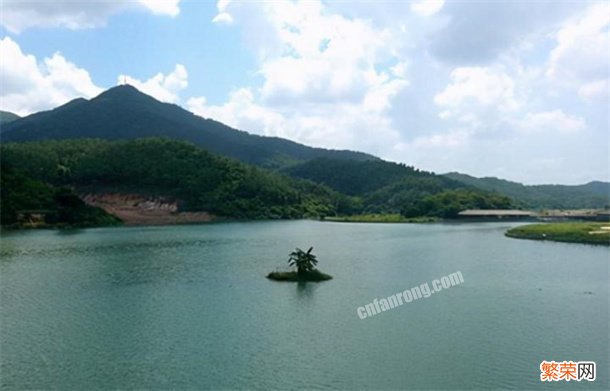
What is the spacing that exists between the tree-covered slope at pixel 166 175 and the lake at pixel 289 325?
78478 mm

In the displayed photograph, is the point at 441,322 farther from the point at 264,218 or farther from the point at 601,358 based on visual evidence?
the point at 264,218

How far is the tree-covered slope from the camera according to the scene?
11694cm

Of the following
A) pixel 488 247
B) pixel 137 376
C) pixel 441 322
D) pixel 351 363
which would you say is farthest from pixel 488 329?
pixel 488 247

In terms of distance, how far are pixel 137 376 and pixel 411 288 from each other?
1861cm

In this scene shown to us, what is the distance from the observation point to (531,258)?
44.4m
